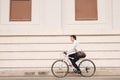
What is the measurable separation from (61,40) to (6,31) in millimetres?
2760

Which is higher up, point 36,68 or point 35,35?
point 35,35

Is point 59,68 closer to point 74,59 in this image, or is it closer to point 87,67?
point 74,59

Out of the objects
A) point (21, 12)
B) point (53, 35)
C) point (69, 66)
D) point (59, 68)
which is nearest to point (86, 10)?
point (53, 35)

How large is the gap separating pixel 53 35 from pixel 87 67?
8.70 ft

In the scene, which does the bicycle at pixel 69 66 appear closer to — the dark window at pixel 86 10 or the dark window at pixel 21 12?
the dark window at pixel 86 10

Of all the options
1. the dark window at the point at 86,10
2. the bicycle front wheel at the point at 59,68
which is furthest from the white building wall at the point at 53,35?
the bicycle front wheel at the point at 59,68

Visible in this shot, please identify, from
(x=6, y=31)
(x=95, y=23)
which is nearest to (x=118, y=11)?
(x=95, y=23)

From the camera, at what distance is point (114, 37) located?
56.0 ft

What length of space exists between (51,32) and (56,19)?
69 cm

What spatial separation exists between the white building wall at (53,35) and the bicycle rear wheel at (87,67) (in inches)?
50.2

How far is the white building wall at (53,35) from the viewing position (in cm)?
1686

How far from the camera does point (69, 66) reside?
51.1ft

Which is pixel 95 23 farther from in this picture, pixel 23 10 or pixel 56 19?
pixel 23 10

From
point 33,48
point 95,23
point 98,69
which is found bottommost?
point 98,69
